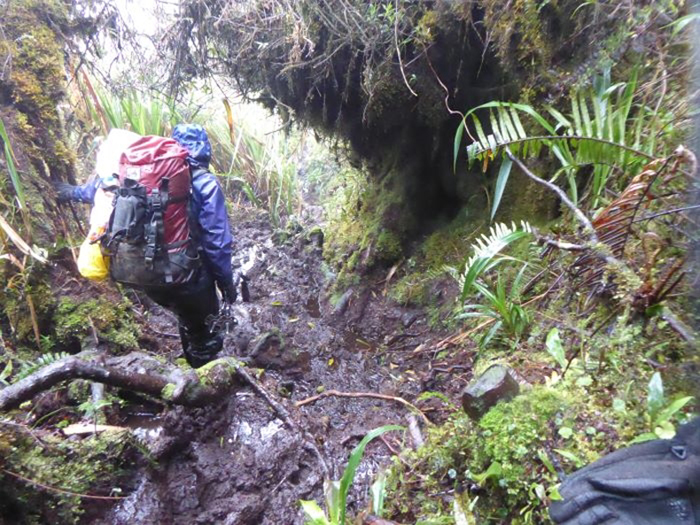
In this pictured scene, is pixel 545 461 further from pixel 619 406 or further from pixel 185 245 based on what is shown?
pixel 185 245

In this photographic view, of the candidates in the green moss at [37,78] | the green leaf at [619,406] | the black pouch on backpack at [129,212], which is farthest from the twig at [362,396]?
the green moss at [37,78]

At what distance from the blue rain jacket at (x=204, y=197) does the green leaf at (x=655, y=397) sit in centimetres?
288

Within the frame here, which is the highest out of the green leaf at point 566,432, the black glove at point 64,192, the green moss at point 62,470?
the black glove at point 64,192

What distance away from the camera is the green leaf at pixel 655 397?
130 centimetres

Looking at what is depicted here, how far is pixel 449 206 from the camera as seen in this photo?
14.7 ft

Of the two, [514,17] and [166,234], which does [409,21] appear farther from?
[166,234]

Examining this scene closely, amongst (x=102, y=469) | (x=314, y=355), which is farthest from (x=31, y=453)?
(x=314, y=355)

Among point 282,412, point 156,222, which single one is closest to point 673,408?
point 282,412

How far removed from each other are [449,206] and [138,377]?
11.0 feet

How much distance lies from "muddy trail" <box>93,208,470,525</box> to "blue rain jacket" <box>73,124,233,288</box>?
1114mm

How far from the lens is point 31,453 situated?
1.75 meters

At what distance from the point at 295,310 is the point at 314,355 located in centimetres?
100

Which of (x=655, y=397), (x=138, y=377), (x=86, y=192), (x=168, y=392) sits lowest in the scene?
(x=168, y=392)

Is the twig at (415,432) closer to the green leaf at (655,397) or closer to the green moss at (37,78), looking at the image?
the green leaf at (655,397)
